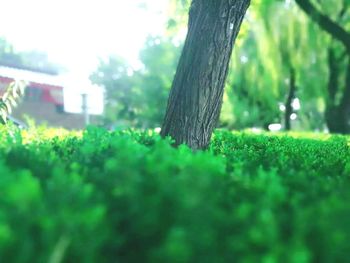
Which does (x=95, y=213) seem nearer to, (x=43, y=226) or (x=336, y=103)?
(x=43, y=226)

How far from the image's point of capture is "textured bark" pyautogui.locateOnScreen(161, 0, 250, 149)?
5.90 meters

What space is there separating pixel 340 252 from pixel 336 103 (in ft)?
85.0

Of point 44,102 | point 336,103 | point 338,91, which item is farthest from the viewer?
point 44,102

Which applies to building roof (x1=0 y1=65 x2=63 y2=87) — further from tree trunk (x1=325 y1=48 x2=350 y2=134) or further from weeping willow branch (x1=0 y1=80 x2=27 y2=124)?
weeping willow branch (x1=0 y1=80 x2=27 y2=124)

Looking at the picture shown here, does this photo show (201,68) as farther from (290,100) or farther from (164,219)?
(290,100)

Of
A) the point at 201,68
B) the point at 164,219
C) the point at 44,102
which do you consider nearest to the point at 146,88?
the point at 44,102

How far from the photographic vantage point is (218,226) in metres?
1.83

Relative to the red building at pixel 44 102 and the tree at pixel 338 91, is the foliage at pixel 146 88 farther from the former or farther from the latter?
the tree at pixel 338 91

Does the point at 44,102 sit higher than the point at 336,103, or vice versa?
the point at 44,102

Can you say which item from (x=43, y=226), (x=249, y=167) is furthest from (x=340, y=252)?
(x=249, y=167)

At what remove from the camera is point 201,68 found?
19.3 feet

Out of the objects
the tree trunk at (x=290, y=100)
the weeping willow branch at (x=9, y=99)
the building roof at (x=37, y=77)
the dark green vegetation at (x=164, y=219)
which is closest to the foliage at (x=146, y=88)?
the building roof at (x=37, y=77)

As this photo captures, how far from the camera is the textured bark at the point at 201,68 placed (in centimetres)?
590

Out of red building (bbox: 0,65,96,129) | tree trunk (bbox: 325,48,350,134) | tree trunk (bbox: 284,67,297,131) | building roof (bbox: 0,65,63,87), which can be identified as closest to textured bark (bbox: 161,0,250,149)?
tree trunk (bbox: 325,48,350,134)
